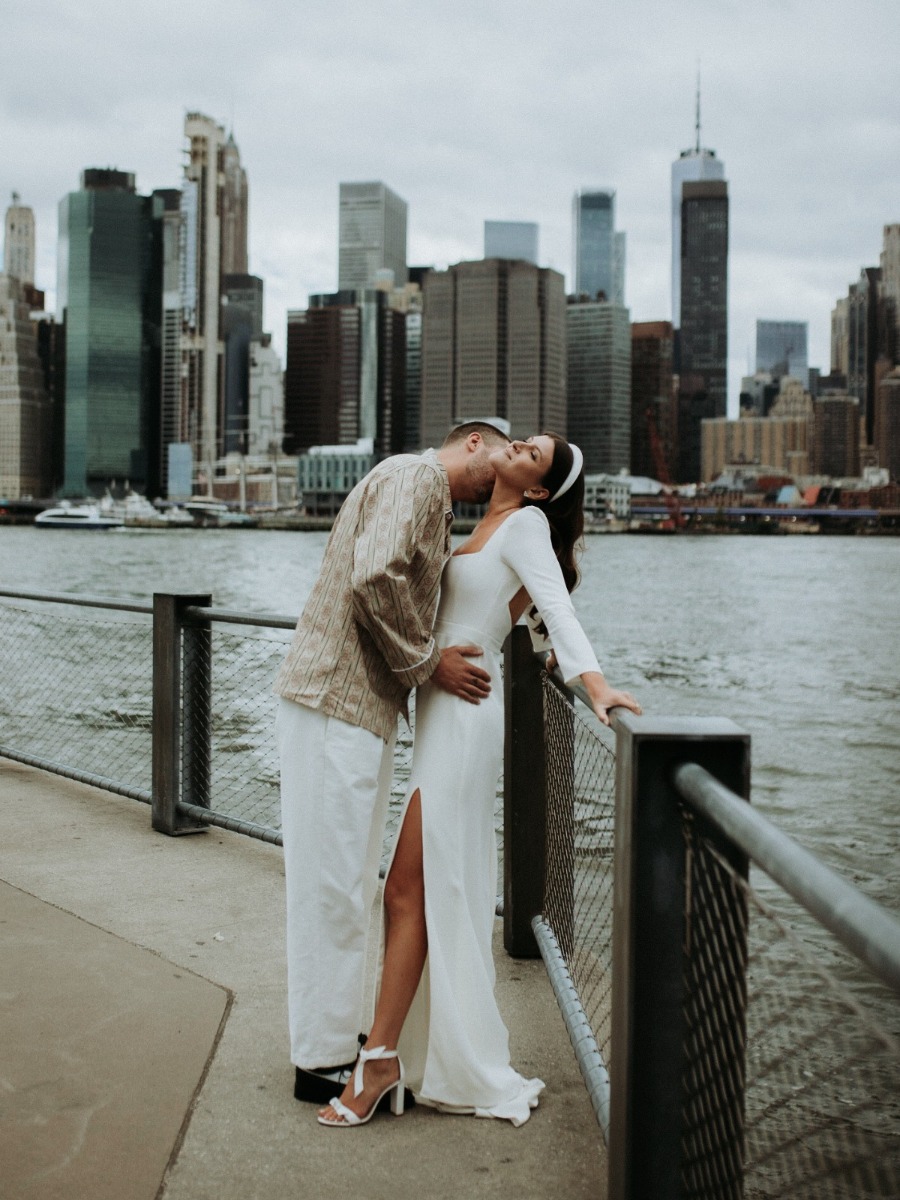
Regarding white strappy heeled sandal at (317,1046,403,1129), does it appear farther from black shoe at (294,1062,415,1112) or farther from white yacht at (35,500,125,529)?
white yacht at (35,500,125,529)

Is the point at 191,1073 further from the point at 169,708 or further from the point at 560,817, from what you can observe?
the point at 169,708

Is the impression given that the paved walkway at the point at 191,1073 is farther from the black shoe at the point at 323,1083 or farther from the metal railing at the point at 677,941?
the metal railing at the point at 677,941

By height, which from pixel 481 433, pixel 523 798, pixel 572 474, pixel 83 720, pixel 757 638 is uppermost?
pixel 481 433

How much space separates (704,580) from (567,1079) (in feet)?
239

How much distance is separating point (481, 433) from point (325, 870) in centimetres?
112

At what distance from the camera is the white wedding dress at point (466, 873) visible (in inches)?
115

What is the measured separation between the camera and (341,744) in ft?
9.66

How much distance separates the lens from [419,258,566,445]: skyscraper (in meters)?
175

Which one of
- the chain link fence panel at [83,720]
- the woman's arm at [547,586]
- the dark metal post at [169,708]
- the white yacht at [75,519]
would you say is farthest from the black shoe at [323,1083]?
the white yacht at [75,519]

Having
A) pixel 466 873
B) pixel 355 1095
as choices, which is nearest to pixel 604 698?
pixel 466 873

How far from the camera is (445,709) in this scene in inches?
118

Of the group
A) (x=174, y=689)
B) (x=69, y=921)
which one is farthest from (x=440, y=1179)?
(x=174, y=689)

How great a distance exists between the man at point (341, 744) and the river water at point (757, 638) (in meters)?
1.13

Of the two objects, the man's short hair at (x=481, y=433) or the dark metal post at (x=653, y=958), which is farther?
the man's short hair at (x=481, y=433)
